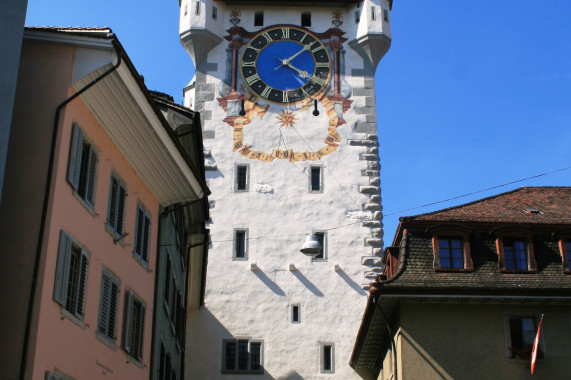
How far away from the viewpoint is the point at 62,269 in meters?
11.3

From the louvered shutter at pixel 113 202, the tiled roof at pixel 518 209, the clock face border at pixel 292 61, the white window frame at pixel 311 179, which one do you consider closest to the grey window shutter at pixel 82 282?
the louvered shutter at pixel 113 202

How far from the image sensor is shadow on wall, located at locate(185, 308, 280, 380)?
29000 millimetres

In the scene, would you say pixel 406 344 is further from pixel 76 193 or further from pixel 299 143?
pixel 299 143

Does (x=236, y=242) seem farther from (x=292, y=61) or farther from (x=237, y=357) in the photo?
(x=292, y=61)

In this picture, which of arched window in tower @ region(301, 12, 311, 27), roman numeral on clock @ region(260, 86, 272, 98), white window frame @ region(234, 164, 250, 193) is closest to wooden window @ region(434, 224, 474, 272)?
white window frame @ region(234, 164, 250, 193)

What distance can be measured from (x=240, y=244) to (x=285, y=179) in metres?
2.65

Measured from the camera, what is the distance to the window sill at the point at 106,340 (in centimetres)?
1279

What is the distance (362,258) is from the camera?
3044cm

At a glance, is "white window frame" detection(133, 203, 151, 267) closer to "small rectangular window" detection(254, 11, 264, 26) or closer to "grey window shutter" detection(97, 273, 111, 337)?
"grey window shutter" detection(97, 273, 111, 337)

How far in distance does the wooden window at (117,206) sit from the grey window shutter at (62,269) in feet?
6.59

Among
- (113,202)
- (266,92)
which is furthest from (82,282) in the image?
(266,92)

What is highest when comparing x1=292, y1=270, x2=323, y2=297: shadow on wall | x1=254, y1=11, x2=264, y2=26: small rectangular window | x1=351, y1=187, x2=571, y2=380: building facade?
x1=254, y1=11, x2=264, y2=26: small rectangular window

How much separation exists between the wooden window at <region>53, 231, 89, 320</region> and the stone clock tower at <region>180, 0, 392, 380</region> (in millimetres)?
17234

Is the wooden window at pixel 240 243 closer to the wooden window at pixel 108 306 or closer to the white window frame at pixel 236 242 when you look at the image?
the white window frame at pixel 236 242
